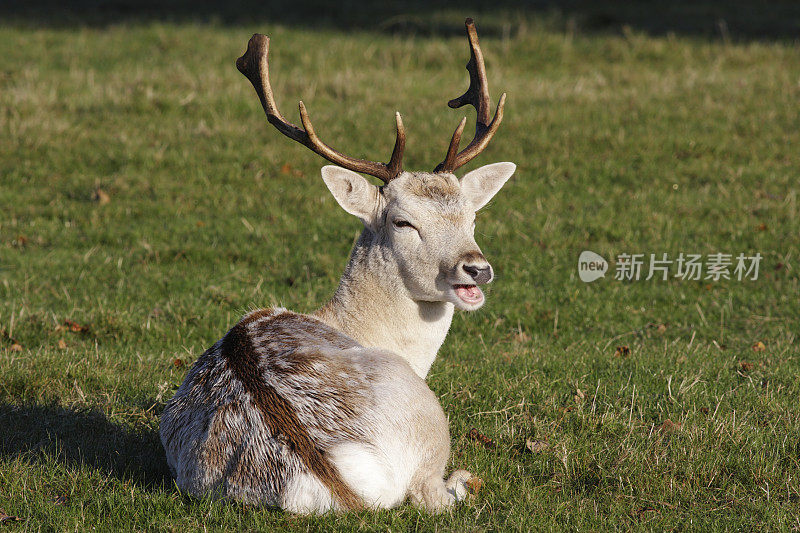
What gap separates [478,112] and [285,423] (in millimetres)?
3026

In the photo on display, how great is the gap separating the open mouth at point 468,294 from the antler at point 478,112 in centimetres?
86

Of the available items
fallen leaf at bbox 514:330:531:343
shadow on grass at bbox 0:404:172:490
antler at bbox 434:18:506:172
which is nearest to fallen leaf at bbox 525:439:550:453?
antler at bbox 434:18:506:172

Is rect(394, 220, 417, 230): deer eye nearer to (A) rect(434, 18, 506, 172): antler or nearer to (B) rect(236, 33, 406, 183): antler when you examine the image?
(B) rect(236, 33, 406, 183): antler

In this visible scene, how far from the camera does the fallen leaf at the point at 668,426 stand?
5.61 metres

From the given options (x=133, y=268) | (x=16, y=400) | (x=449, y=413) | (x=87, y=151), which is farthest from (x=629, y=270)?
(x=87, y=151)

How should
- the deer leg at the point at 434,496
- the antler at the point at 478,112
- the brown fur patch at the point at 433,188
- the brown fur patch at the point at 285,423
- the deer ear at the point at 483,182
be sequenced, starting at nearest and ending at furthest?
the brown fur patch at the point at 285,423
the deer leg at the point at 434,496
the brown fur patch at the point at 433,188
the antler at the point at 478,112
the deer ear at the point at 483,182

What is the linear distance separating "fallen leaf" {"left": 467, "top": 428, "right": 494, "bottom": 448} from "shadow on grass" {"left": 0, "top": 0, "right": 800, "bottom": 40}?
13647 mm

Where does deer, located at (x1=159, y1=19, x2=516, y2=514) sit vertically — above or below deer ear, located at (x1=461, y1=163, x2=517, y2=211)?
below

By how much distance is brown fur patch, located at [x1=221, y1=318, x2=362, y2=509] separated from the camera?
4.12 m

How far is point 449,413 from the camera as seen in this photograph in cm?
598

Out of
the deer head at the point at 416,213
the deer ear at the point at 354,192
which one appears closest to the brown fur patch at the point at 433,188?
the deer head at the point at 416,213

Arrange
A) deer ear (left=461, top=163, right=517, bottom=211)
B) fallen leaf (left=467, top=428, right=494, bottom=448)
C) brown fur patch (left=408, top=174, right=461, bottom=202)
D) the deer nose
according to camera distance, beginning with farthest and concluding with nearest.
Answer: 1. deer ear (left=461, top=163, right=517, bottom=211)
2. brown fur patch (left=408, top=174, right=461, bottom=202)
3. fallen leaf (left=467, top=428, right=494, bottom=448)
4. the deer nose

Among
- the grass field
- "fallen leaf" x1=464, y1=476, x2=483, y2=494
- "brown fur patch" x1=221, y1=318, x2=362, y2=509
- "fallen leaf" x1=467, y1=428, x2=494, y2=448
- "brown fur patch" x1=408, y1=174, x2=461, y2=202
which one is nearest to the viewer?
"brown fur patch" x1=221, y1=318, x2=362, y2=509

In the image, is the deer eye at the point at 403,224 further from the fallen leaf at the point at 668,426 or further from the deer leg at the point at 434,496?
the fallen leaf at the point at 668,426
